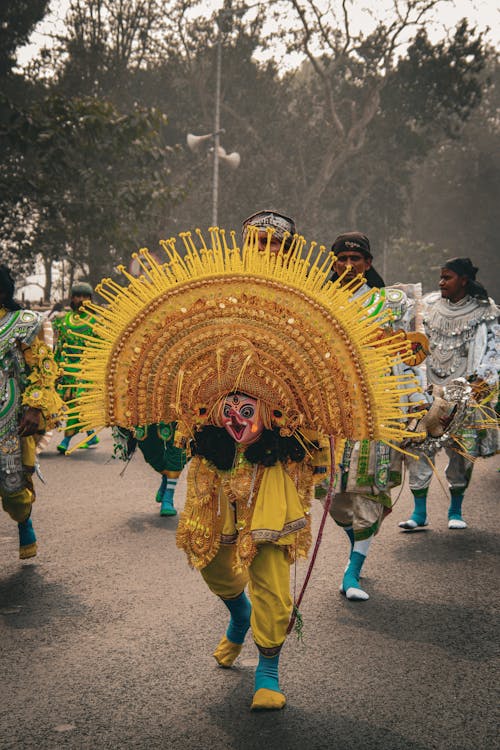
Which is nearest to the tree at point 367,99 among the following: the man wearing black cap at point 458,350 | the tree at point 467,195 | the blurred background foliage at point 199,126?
the blurred background foliage at point 199,126

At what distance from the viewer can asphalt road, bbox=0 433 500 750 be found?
11.4 ft

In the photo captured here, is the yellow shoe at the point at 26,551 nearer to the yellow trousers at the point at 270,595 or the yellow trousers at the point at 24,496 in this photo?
the yellow trousers at the point at 24,496

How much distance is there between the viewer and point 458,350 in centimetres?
747

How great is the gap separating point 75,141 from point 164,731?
1606 cm

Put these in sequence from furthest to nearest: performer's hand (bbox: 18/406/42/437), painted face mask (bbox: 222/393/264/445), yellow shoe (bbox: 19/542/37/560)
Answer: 1. yellow shoe (bbox: 19/542/37/560)
2. performer's hand (bbox: 18/406/42/437)
3. painted face mask (bbox: 222/393/264/445)

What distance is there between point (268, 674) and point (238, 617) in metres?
0.42

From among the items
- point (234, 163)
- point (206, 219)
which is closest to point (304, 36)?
point (206, 219)

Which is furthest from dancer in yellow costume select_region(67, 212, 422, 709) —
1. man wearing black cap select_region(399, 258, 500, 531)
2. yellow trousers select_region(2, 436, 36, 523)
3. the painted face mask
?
man wearing black cap select_region(399, 258, 500, 531)

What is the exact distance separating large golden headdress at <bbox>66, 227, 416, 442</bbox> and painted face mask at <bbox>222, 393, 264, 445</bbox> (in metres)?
0.05

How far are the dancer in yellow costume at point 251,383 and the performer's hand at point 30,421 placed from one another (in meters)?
2.13

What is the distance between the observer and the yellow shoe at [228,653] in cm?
414

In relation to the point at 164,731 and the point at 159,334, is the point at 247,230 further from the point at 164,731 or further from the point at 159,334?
the point at 164,731

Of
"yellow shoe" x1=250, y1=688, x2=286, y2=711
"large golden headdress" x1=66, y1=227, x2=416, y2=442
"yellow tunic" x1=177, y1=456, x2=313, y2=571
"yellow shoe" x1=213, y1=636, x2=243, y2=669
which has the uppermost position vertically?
"large golden headdress" x1=66, y1=227, x2=416, y2=442

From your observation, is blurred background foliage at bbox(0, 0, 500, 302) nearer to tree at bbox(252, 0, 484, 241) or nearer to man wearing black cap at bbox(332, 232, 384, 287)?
tree at bbox(252, 0, 484, 241)
